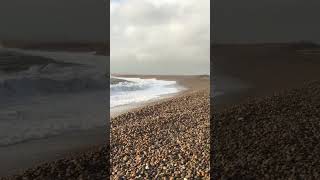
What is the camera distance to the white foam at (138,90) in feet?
35.5

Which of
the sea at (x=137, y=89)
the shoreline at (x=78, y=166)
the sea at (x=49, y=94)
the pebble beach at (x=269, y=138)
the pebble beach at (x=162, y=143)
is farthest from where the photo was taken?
the sea at (x=137, y=89)

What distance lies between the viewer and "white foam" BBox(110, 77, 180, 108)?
426 inches

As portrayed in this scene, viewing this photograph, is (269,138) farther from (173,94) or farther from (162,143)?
(173,94)

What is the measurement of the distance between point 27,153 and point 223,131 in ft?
9.30

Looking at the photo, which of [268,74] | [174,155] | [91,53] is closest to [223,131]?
[174,155]

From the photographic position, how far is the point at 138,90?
12664 millimetres

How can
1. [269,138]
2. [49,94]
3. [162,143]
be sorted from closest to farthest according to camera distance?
[269,138], [162,143], [49,94]

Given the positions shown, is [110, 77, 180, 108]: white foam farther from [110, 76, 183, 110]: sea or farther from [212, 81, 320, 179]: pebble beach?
[212, 81, 320, 179]: pebble beach

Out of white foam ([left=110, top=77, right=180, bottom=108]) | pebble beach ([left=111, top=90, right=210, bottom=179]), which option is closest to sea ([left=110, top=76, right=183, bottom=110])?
Answer: white foam ([left=110, top=77, right=180, bottom=108])

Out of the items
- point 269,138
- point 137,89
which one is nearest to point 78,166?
point 269,138

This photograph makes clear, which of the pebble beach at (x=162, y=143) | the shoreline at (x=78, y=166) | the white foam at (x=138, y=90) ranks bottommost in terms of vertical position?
the shoreline at (x=78, y=166)

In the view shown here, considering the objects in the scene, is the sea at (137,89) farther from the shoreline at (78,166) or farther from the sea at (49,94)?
the shoreline at (78,166)

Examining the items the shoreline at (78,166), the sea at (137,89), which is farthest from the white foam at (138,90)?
the shoreline at (78,166)

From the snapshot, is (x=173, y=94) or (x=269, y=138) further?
(x=173, y=94)
